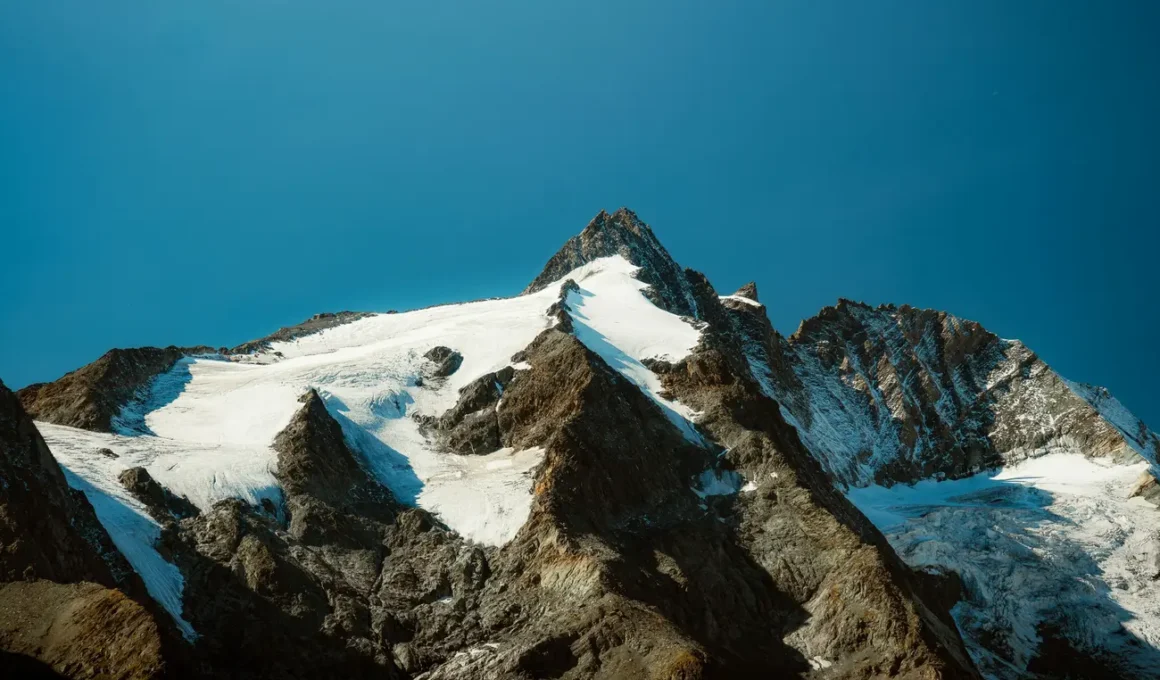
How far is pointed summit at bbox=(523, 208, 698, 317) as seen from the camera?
113 metres

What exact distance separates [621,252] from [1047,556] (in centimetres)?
6903

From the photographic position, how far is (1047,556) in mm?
62438

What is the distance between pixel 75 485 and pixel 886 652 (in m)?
33.1

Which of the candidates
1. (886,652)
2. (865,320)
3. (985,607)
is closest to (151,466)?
(886,652)

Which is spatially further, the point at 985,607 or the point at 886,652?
the point at 985,607

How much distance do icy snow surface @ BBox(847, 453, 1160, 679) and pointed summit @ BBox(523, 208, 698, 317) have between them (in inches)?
1586

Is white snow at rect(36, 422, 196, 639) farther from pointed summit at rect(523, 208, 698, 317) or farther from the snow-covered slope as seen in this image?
pointed summit at rect(523, 208, 698, 317)

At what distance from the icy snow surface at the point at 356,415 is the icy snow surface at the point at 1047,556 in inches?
932

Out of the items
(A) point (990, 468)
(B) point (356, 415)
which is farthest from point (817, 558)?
(A) point (990, 468)

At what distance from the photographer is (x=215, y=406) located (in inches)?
Result: 2041

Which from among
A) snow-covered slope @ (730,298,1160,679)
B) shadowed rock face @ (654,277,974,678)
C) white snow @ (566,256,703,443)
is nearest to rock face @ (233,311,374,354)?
white snow @ (566,256,703,443)

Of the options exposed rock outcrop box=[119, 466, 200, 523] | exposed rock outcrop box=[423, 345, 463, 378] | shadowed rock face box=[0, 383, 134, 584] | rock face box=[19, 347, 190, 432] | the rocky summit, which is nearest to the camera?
shadowed rock face box=[0, 383, 134, 584]

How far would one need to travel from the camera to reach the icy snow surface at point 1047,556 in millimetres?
51531

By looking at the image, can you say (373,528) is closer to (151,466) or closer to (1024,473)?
(151,466)
